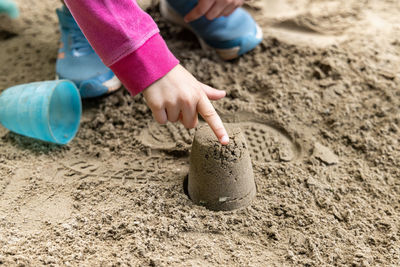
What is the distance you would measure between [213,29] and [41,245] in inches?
50.3

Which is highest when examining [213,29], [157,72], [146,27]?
[146,27]

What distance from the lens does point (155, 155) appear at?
1.57 m

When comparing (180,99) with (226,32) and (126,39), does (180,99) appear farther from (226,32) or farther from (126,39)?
(226,32)

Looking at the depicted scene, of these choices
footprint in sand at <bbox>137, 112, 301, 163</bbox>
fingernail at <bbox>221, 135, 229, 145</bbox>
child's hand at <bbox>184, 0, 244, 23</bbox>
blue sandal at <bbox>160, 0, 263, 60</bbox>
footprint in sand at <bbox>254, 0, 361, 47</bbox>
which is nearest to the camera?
fingernail at <bbox>221, 135, 229, 145</bbox>

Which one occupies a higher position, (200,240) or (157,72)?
(157,72)

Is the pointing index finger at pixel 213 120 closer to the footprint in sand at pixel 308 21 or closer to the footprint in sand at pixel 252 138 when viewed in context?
the footprint in sand at pixel 252 138

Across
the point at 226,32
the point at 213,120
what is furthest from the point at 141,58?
the point at 226,32

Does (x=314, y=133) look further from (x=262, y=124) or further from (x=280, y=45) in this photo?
(x=280, y=45)

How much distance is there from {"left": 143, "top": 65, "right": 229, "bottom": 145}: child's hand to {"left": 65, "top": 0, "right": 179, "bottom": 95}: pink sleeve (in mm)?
27

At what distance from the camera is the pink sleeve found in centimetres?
119

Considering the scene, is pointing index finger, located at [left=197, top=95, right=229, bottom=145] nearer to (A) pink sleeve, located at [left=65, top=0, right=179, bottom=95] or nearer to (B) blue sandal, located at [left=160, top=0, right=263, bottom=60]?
(A) pink sleeve, located at [left=65, top=0, right=179, bottom=95]

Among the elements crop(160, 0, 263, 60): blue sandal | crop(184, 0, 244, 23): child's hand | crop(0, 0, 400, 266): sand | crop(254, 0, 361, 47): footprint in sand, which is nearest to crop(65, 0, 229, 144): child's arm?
crop(0, 0, 400, 266): sand

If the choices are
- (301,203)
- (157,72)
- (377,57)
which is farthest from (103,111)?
(377,57)

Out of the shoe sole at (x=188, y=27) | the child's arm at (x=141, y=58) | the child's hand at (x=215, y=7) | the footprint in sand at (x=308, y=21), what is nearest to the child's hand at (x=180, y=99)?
the child's arm at (x=141, y=58)
